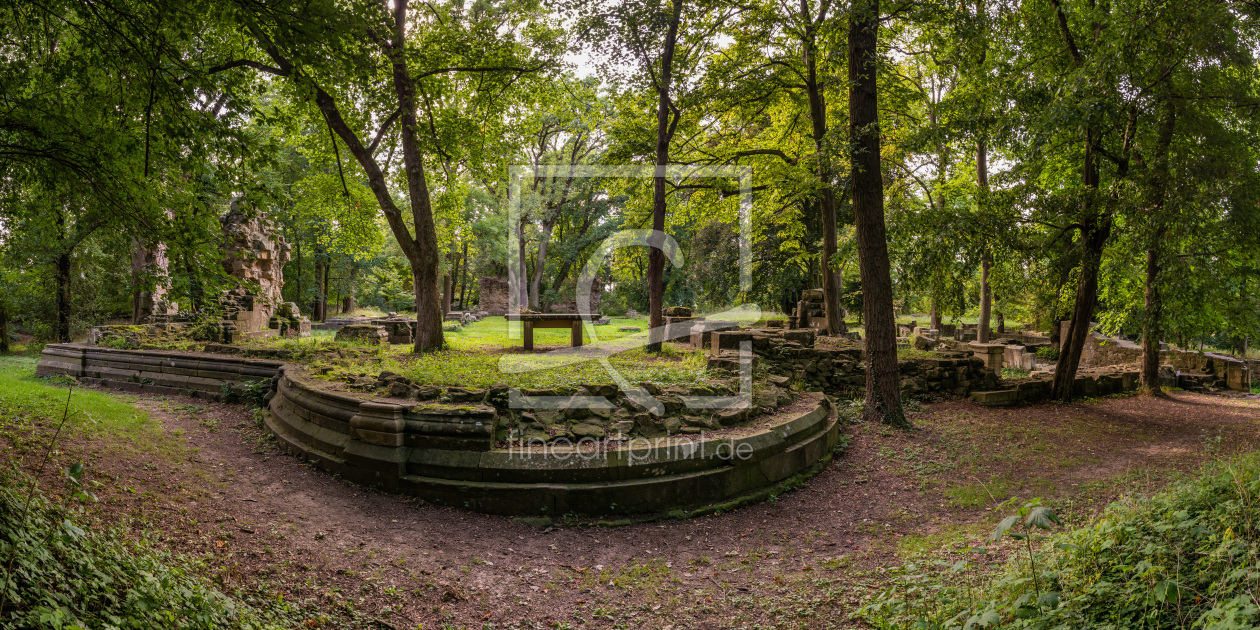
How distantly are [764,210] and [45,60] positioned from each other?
15.3m

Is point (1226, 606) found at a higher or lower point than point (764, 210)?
lower

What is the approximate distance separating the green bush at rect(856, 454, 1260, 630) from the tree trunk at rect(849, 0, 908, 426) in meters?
5.42

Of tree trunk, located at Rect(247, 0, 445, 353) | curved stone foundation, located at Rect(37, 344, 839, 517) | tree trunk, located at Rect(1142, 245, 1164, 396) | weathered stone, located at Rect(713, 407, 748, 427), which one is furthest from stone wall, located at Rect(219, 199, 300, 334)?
tree trunk, located at Rect(1142, 245, 1164, 396)

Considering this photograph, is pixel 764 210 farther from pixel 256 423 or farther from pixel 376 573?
pixel 376 573

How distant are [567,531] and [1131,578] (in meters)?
4.04

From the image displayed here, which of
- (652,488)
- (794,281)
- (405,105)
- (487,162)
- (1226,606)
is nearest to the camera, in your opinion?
(1226,606)

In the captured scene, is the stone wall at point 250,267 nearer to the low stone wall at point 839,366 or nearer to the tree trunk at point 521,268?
the tree trunk at point 521,268

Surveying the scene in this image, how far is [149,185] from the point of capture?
17.4ft

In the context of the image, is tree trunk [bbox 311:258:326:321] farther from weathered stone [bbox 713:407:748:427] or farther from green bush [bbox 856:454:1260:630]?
green bush [bbox 856:454:1260:630]

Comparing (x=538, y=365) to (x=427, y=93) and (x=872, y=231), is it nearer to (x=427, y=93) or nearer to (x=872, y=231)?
(x=872, y=231)

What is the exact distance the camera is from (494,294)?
39250 mm

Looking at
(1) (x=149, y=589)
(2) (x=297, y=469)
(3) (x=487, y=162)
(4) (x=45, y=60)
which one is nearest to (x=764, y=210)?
(3) (x=487, y=162)

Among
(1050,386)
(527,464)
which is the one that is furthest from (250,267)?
(1050,386)

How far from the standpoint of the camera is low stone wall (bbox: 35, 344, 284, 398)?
10453mm
